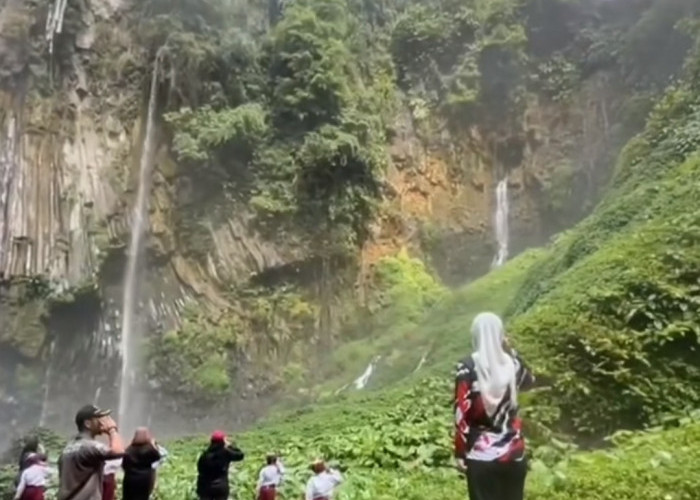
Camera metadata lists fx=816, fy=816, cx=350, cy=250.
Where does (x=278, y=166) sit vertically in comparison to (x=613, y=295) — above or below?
above

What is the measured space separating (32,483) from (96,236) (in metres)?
15.6

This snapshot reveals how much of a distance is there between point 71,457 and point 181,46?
18.3 metres

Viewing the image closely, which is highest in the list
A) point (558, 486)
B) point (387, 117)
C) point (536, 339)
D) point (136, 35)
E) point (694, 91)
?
point (136, 35)

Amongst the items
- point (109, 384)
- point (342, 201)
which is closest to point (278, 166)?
point (342, 201)

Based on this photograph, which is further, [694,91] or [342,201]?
[342,201]

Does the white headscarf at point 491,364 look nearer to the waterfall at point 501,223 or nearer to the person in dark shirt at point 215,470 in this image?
the person in dark shirt at point 215,470

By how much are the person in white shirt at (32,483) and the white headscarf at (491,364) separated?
12.8 ft

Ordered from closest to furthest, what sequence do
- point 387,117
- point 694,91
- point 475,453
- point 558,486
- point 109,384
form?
point 475,453
point 558,486
point 694,91
point 109,384
point 387,117

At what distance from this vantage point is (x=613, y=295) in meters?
8.45

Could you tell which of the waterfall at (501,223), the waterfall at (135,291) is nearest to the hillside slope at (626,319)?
Answer: the waterfall at (501,223)

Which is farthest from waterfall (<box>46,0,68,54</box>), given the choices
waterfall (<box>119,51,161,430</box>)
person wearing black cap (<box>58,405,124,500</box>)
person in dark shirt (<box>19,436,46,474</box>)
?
person wearing black cap (<box>58,405,124,500</box>)

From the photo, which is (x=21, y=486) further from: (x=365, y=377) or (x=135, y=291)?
(x=135, y=291)

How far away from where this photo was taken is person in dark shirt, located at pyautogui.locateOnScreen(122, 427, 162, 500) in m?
4.91

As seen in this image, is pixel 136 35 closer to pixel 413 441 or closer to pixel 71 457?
pixel 413 441
